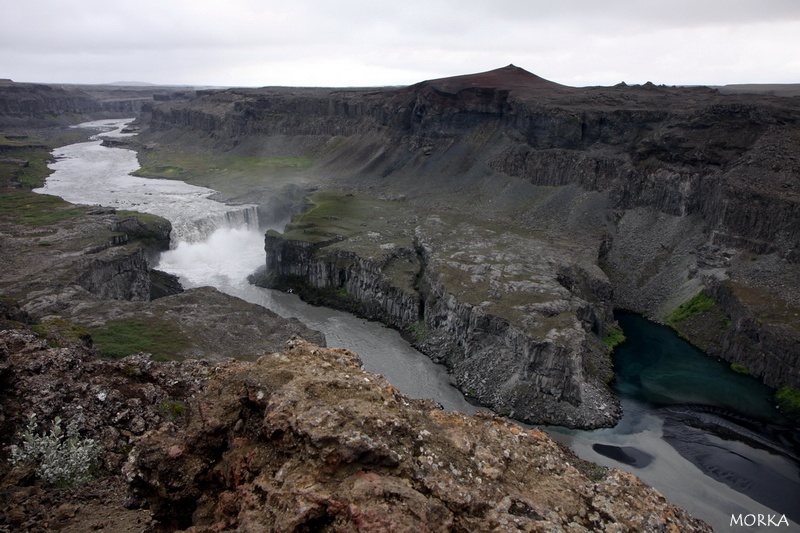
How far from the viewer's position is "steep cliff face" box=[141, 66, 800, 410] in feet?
170

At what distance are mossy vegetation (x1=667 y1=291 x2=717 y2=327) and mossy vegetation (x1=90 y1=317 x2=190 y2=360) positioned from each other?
4973 centimetres

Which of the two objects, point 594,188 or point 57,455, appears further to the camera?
point 594,188

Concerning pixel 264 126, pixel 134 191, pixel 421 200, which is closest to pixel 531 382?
pixel 421 200

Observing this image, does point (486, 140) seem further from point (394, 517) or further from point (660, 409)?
point (394, 517)

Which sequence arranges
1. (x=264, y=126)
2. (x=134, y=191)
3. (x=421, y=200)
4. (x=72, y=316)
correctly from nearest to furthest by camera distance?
(x=72, y=316) → (x=421, y=200) → (x=134, y=191) → (x=264, y=126)

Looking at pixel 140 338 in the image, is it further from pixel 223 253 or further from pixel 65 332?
pixel 223 253

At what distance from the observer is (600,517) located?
12914mm

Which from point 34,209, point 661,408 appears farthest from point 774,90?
point 34,209

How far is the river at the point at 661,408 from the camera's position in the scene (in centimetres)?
3506

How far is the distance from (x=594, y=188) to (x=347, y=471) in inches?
2895

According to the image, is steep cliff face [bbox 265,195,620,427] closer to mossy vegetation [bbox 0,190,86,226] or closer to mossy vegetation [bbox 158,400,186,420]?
mossy vegetation [bbox 158,400,186,420]

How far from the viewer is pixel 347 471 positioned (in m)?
11.7

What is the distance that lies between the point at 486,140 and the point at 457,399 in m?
63.7

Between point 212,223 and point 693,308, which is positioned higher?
point 212,223
